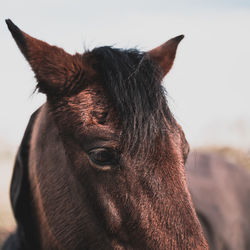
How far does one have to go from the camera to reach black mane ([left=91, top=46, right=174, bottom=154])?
6.49ft

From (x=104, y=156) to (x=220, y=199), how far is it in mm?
3501

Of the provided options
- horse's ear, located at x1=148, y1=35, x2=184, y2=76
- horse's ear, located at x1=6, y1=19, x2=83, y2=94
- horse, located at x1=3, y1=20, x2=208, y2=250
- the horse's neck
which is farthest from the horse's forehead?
horse's ear, located at x1=148, y1=35, x2=184, y2=76

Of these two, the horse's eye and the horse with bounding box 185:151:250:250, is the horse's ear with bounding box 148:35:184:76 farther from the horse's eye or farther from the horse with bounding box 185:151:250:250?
the horse with bounding box 185:151:250:250

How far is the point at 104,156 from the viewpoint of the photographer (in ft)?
6.45

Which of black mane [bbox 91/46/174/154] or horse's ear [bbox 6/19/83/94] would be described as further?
horse's ear [bbox 6/19/83/94]

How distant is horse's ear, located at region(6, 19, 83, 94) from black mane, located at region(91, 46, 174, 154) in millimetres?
212

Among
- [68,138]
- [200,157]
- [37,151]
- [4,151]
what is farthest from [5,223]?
[4,151]

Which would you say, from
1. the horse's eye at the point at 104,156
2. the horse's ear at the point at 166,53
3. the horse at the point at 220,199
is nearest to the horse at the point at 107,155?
the horse's eye at the point at 104,156

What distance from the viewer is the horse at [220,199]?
4.54 metres

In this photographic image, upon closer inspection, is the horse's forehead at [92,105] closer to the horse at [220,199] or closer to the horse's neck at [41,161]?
the horse's neck at [41,161]

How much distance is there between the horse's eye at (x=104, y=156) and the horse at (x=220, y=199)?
9.43 ft

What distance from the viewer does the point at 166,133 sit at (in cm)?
203

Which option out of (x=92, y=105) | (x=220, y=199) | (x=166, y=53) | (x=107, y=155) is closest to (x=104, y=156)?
(x=107, y=155)

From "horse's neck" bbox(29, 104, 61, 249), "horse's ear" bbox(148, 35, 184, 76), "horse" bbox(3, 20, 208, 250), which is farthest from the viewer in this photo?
"horse's ear" bbox(148, 35, 184, 76)
